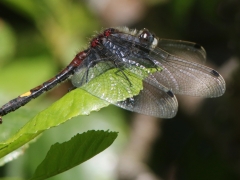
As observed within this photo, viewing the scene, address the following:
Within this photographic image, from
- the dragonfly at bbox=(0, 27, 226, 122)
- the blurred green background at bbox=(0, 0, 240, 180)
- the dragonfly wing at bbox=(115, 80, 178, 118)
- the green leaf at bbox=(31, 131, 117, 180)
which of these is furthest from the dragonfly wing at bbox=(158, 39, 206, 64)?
the green leaf at bbox=(31, 131, 117, 180)

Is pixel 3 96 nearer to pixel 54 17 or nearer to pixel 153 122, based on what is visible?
pixel 54 17

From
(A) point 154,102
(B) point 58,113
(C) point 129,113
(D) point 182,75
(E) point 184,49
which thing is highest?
(C) point 129,113

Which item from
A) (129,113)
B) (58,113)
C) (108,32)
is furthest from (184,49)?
(129,113)

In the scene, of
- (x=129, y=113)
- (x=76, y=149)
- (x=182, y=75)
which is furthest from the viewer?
(x=129, y=113)

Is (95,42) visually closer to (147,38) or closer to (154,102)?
(147,38)

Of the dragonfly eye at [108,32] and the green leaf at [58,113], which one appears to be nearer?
the green leaf at [58,113]

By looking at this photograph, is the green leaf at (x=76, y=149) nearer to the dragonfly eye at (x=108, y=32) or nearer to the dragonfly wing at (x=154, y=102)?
the dragonfly wing at (x=154, y=102)

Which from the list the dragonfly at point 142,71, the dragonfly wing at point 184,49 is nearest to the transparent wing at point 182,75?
the dragonfly at point 142,71
